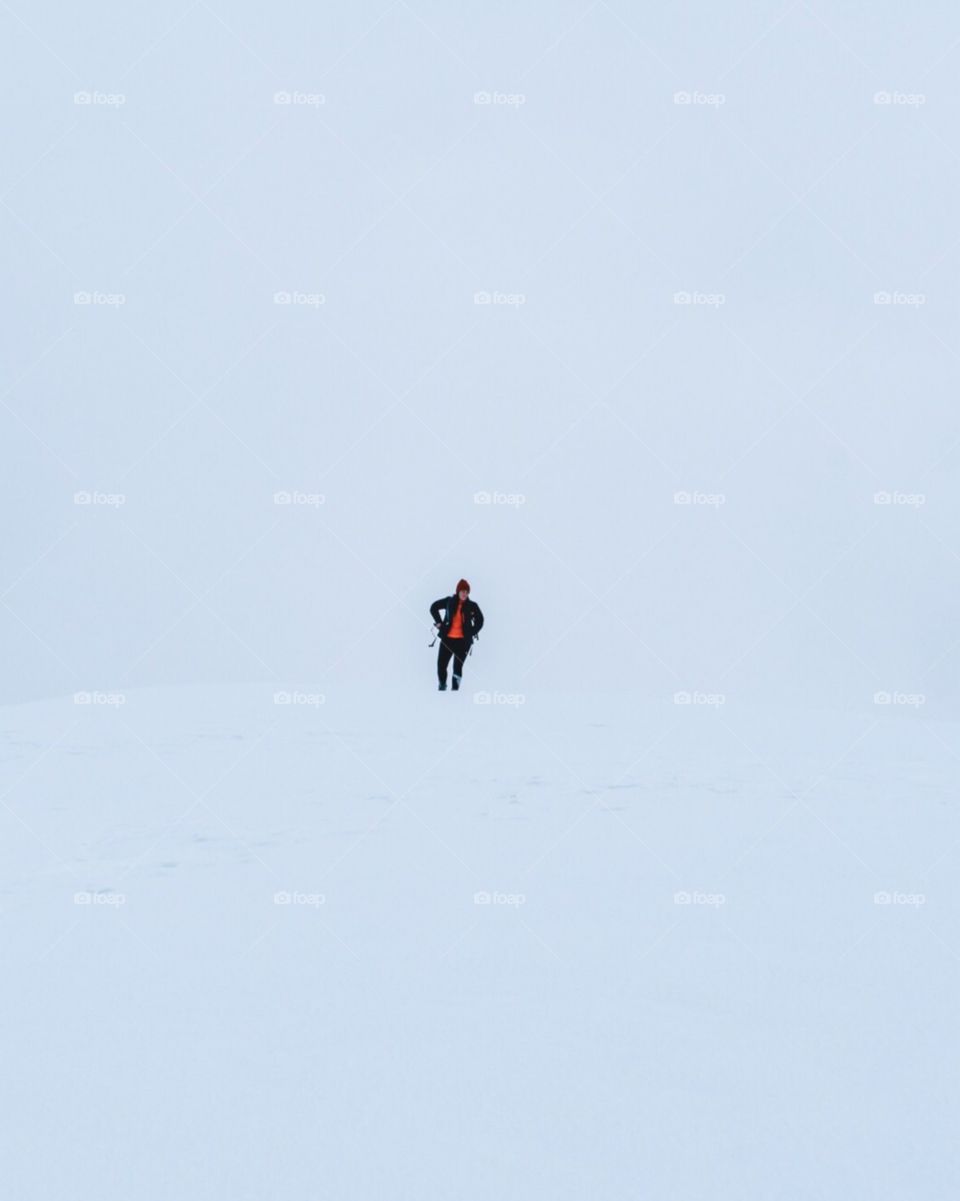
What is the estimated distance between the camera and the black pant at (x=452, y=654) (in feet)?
50.5

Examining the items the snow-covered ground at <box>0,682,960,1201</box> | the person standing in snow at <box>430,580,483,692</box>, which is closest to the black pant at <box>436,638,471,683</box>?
the person standing in snow at <box>430,580,483,692</box>

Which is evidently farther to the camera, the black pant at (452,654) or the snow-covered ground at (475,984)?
the black pant at (452,654)

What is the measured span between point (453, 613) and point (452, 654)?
0.68m

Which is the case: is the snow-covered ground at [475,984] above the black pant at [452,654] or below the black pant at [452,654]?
below

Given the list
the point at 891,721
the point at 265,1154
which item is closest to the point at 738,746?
the point at 891,721

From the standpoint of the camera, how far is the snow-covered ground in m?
3.58

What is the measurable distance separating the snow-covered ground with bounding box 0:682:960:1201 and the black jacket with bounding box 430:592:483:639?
17.7ft

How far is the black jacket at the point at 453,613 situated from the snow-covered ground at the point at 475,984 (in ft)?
17.7

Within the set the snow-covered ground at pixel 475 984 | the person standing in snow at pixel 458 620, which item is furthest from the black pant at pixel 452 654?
the snow-covered ground at pixel 475 984

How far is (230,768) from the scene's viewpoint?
9.91m

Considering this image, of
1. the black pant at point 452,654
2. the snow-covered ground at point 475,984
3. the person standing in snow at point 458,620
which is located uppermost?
the person standing in snow at point 458,620

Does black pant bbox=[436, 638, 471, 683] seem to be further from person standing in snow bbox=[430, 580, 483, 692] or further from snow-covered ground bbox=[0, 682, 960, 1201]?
snow-covered ground bbox=[0, 682, 960, 1201]

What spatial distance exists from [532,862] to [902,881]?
7.30 feet

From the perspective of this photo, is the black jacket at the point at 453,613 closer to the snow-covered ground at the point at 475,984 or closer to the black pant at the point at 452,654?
the black pant at the point at 452,654
